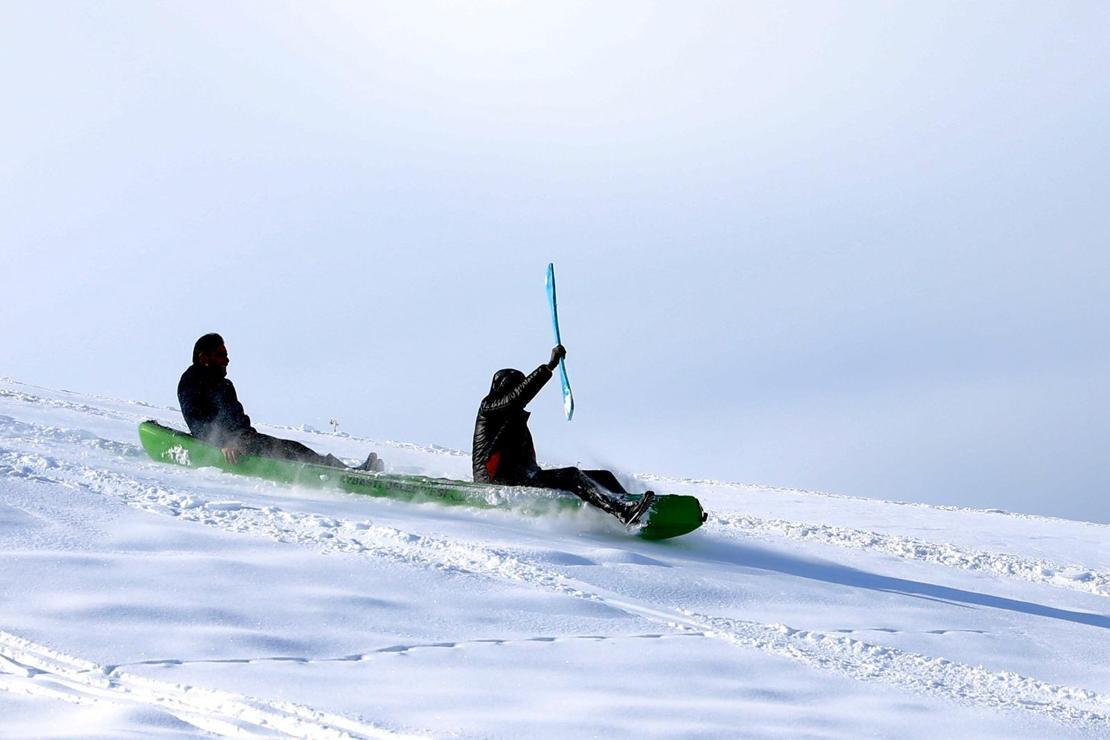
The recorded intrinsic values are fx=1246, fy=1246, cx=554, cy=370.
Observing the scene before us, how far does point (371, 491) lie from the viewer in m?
10.6

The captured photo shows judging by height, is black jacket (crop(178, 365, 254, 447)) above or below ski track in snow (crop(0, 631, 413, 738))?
above

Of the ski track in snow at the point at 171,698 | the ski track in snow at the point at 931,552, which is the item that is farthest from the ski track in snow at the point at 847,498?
the ski track in snow at the point at 171,698

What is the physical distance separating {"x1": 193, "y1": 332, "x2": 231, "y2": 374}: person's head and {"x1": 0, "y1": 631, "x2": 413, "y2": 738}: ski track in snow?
6636 millimetres

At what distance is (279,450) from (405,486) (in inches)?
63.1

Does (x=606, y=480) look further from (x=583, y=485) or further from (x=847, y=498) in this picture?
(x=847, y=498)

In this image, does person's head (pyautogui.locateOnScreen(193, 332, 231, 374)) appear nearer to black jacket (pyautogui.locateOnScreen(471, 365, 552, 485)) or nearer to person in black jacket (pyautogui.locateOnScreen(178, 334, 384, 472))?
person in black jacket (pyautogui.locateOnScreen(178, 334, 384, 472))

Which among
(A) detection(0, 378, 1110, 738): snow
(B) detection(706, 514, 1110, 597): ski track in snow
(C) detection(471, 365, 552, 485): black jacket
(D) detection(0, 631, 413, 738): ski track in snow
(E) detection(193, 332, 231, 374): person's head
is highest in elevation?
(E) detection(193, 332, 231, 374): person's head

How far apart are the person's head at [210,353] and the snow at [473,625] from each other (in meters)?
1.13

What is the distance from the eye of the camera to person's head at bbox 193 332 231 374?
468 inches

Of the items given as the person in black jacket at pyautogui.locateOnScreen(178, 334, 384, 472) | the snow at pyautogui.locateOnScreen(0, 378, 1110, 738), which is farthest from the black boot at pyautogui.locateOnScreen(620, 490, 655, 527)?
the person in black jacket at pyautogui.locateOnScreen(178, 334, 384, 472)

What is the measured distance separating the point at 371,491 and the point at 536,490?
1653 mm

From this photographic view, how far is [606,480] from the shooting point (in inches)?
409

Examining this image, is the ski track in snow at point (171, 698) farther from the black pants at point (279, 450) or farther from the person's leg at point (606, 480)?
the black pants at point (279, 450)

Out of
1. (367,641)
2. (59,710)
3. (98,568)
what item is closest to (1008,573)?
(367,641)
